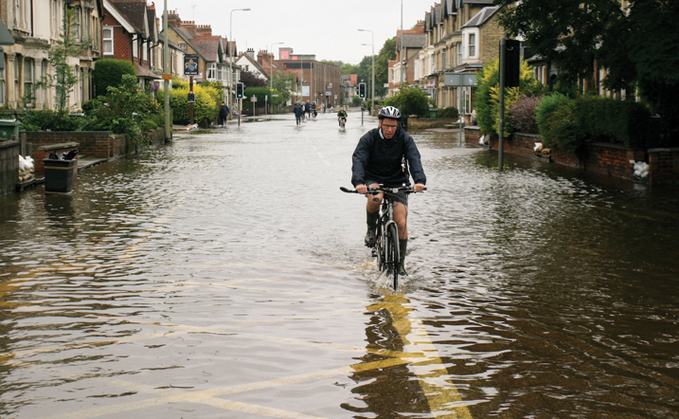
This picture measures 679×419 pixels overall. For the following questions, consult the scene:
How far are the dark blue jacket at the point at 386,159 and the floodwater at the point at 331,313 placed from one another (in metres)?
0.94

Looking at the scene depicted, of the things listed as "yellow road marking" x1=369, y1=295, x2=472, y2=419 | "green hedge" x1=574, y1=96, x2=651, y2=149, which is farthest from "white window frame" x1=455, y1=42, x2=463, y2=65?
"yellow road marking" x1=369, y1=295, x2=472, y2=419

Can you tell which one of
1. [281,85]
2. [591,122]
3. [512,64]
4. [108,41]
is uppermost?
[281,85]

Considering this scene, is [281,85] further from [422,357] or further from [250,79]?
[422,357]

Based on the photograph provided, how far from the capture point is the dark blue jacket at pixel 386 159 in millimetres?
7997

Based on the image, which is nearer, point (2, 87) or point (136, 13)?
point (2, 87)

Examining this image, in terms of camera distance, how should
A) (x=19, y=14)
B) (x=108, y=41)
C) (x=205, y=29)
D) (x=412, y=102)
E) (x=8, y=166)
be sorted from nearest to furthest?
(x=8, y=166) → (x=19, y=14) → (x=108, y=41) → (x=412, y=102) → (x=205, y=29)

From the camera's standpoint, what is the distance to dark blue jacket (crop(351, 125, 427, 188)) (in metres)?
8.00

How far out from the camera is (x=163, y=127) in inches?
1425

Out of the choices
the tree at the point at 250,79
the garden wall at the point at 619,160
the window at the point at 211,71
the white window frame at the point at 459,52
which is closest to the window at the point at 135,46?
the white window frame at the point at 459,52

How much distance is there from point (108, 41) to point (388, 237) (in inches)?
2104

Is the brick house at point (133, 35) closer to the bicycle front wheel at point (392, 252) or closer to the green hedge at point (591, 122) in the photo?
the green hedge at point (591, 122)

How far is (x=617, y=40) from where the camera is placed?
18.0 metres

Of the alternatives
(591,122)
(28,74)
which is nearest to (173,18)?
(28,74)

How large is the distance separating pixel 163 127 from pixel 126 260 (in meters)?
28.1
